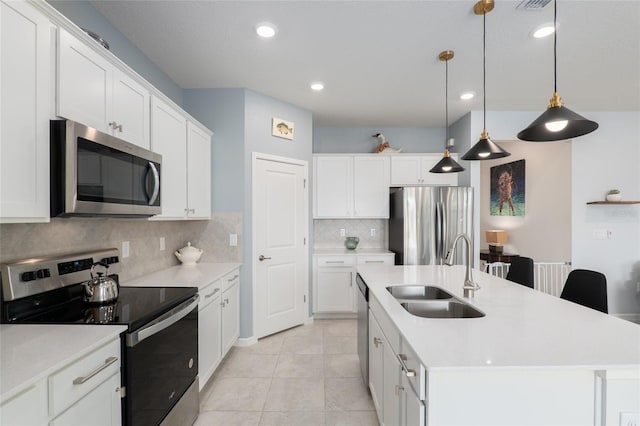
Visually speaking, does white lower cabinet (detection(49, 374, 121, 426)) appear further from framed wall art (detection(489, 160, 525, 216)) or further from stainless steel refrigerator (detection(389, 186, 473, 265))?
framed wall art (detection(489, 160, 525, 216))

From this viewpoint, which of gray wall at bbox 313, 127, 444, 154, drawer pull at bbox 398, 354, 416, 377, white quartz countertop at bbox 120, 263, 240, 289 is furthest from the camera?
gray wall at bbox 313, 127, 444, 154

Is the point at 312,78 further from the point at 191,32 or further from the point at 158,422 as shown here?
the point at 158,422

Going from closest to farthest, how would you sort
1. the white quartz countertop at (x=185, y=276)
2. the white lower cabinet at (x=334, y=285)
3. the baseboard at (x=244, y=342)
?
the white quartz countertop at (x=185, y=276) < the baseboard at (x=244, y=342) < the white lower cabinet at (x=334, y=285)

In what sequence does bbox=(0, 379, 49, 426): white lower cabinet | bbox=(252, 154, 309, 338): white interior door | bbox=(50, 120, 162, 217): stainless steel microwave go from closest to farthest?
bbox=(0, 379, 49, 426): white lower cabinet < bbox=(50, 120, 162, 217): stainless steel microwave < bbox=(252, 154, 309, 338): white interior door

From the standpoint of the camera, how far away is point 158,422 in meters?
1.57

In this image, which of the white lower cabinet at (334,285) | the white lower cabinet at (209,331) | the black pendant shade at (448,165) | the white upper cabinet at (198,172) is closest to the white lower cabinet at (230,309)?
the white lower cabinet at (209,331)

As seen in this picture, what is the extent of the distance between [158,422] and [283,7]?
102 inches

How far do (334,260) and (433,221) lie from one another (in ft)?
4.62

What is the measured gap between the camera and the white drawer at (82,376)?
3.36 ft

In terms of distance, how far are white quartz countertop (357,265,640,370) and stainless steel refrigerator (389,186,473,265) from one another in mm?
1986

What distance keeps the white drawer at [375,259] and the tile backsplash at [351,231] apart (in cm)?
59

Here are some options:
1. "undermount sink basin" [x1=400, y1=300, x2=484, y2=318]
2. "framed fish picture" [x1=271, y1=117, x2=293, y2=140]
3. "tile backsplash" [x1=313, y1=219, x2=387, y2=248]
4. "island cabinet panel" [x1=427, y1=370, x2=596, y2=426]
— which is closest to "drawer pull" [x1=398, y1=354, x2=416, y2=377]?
"island cabinet panel" [x1=427, y1=370, x2=596, y2=426]

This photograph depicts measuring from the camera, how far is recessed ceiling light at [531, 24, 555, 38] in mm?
2158

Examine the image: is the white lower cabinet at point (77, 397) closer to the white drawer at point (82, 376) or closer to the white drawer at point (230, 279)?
the white drawer at point (82, 376)
